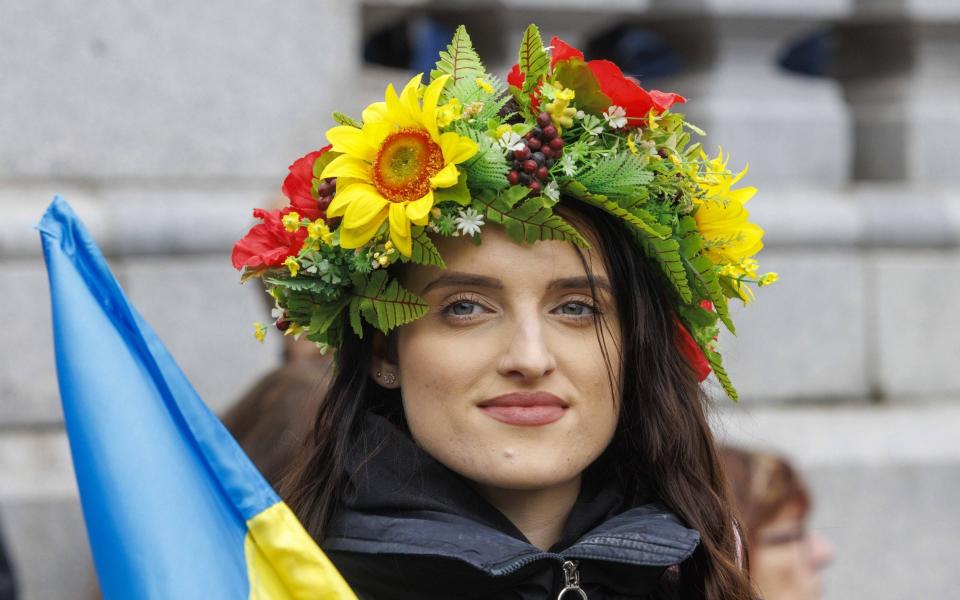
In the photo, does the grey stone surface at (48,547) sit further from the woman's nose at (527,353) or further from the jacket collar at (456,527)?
the woman's nose at (527,353)

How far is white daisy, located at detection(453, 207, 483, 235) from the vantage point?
7.84 feet

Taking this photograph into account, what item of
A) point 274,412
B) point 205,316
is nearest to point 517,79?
point 274,412

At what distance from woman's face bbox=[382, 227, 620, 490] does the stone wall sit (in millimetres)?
2607

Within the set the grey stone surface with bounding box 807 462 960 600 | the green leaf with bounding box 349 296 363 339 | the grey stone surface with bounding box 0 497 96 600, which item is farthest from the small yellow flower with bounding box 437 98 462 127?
the grey stone surface with bounding box 807 462 960 600

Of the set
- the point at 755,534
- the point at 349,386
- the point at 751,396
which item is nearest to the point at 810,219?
the point at 751,396

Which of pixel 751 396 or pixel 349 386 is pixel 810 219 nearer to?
pixel 751 396

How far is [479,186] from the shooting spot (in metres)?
2.41

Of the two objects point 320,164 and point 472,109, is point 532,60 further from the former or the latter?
point 320,164

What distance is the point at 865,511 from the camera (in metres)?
5.68

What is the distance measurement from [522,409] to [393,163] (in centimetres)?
45

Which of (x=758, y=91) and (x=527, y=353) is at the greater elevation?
(x=758, y=91)

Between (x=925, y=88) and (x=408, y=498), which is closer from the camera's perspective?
(x=408, y=498)

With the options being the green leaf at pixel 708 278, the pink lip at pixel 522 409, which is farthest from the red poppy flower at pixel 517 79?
the pink lip at pixel 522 409

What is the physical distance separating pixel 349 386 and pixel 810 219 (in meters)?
3.38
